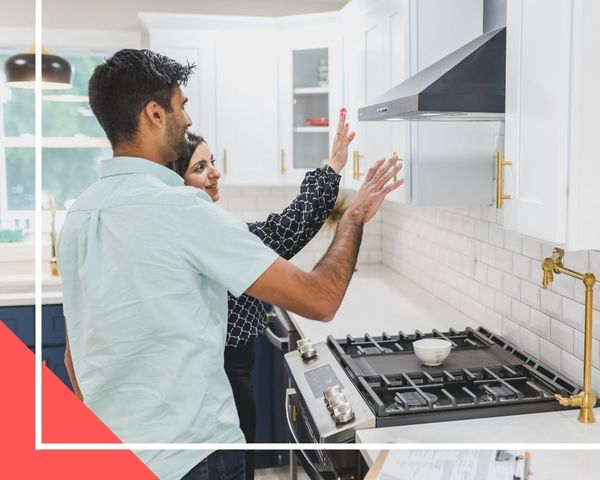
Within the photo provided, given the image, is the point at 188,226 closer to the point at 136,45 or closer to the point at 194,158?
the point at 194,158

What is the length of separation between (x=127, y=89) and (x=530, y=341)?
1268 mm

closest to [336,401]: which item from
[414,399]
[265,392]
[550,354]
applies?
[414,399]

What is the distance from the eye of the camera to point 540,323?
1.77 meters

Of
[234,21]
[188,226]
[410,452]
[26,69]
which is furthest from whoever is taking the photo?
[234,21]

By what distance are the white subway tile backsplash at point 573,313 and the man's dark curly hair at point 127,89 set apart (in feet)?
3.42

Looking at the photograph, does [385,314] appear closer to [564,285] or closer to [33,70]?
[564,285]

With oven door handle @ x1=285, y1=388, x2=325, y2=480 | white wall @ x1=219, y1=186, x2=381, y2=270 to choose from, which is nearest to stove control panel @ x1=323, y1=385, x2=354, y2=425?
oven door handle @ x1=285, y1=388, x2=325, y2=480

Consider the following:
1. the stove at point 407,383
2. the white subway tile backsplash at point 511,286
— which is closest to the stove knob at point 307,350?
the stove at point 407,383

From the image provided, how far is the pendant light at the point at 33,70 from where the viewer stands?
2418 mm

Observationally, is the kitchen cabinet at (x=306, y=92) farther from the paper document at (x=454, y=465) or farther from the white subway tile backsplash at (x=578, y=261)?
the paper document at (x=454, y=465)

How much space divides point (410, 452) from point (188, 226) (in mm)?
Result: 616

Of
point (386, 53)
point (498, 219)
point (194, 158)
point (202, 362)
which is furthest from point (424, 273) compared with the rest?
point (202, 362)

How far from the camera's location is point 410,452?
4.22 feet

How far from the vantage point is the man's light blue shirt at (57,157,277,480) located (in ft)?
3.65
